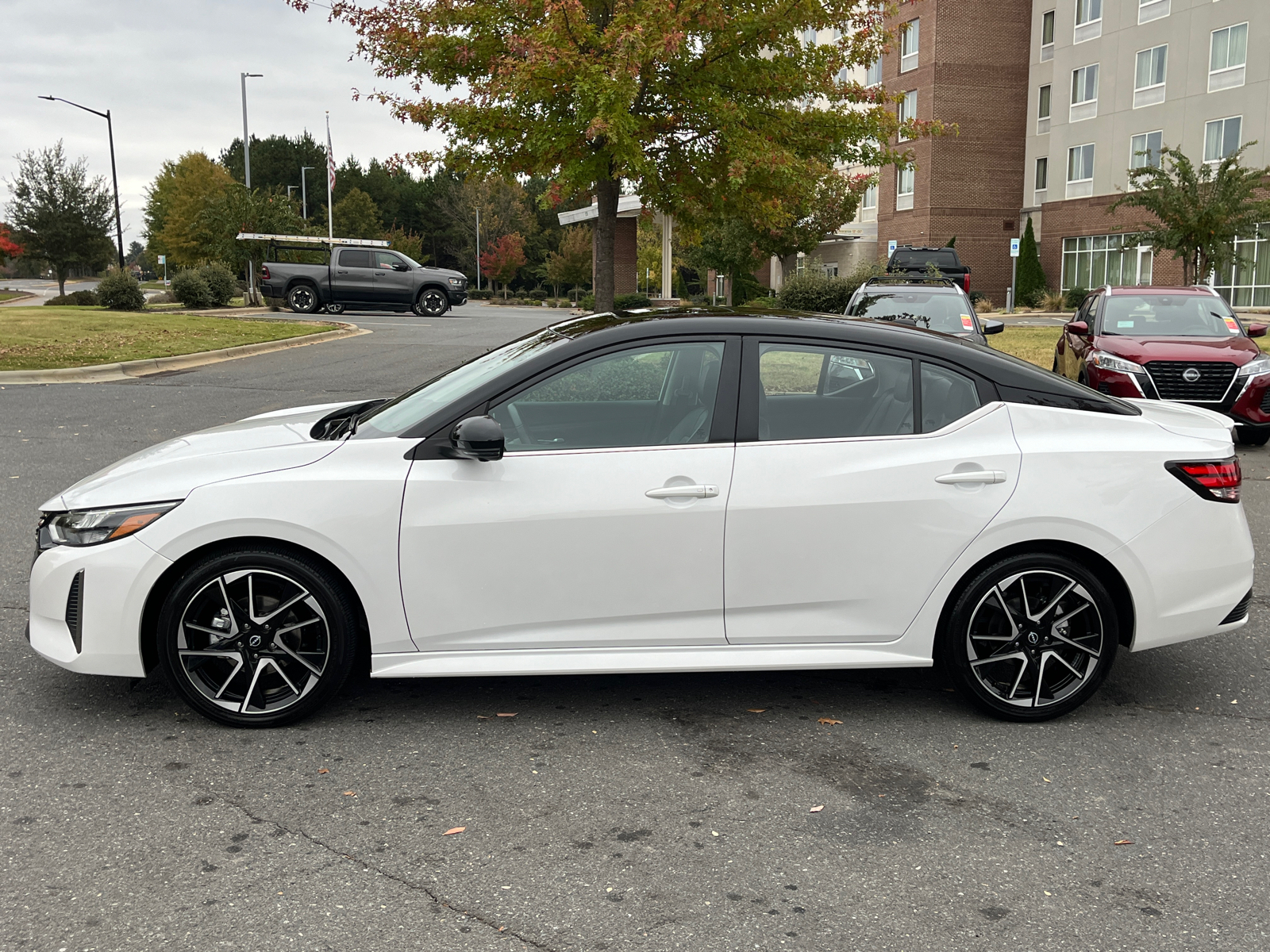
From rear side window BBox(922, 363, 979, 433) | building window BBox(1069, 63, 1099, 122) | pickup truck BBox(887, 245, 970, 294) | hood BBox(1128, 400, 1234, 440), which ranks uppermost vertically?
building window BBox(1069, 63, 1099, 122)

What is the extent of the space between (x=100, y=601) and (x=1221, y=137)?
45341 millimetres

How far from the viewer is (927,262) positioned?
118 ft

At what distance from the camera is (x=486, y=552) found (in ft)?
14.1

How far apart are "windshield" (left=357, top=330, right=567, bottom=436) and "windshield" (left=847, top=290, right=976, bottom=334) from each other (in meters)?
8.90

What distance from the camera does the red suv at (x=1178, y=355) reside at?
11789 millimetres

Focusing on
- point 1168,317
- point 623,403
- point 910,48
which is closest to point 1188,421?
point 623,403

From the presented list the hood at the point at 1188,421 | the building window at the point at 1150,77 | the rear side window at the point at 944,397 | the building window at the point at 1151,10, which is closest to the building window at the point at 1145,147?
the building window at the point at 1150,77

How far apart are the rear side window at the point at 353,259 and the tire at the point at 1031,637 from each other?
3112 centimetres

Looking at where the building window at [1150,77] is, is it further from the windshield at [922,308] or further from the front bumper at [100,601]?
the front bumper at [100,601]

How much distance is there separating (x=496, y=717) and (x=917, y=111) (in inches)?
2098

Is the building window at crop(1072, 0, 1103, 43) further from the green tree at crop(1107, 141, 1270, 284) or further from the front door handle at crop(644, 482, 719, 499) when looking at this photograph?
the front door handle at crop(644, 482, 719, 499)

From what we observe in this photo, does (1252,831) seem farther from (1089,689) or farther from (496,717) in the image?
(496,717)

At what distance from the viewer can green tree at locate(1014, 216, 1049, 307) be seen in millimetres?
49531

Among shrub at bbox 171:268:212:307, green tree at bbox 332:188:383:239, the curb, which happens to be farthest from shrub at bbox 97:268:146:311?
green tree at bbox 332:188:383:239
